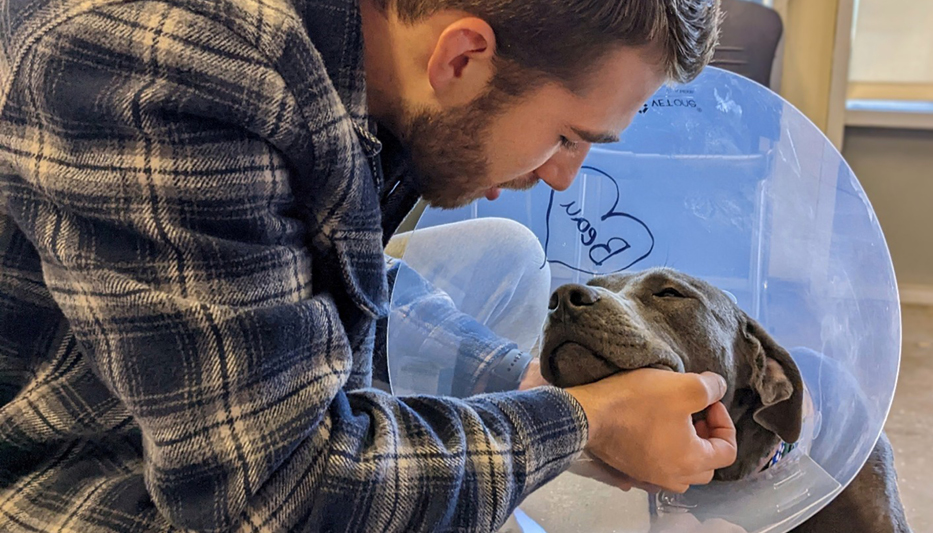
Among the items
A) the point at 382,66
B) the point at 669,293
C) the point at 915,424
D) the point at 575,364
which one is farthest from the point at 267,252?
→ the point at 915,424

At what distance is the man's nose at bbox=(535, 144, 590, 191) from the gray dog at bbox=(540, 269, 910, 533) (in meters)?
0.14

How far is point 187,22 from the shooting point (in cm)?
57

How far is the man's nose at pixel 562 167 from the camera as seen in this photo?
2.92 feet

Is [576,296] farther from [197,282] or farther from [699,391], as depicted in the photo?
[197,282]

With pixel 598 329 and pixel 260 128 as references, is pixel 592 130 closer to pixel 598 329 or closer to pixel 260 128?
pixel 598 329

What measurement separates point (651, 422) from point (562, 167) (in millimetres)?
298

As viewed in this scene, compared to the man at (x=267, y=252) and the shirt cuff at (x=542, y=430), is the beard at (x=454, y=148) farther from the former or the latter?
the shirt cuff at (x=542, y=430)

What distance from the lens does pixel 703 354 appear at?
2.88ft

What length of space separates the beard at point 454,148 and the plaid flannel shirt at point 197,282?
122 mm

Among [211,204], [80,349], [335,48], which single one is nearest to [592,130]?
[335,48]

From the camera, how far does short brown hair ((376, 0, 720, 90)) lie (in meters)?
0.72

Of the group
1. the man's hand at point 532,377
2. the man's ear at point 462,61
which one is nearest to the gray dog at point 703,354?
the man's hand at point 532,377

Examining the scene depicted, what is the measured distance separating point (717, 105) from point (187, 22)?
0.76 metres

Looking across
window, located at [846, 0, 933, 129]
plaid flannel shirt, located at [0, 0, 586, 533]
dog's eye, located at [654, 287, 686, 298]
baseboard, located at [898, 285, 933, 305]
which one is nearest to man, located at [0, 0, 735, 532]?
plaid flannel shirt, located at [0, 0, 586, 533]
